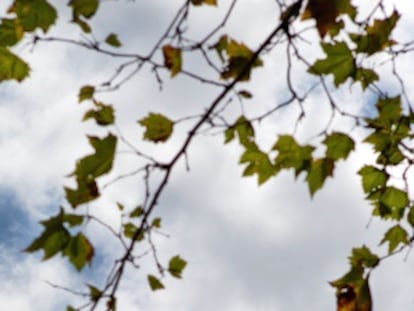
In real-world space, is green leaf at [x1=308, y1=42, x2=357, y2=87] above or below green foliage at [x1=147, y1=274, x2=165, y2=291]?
above

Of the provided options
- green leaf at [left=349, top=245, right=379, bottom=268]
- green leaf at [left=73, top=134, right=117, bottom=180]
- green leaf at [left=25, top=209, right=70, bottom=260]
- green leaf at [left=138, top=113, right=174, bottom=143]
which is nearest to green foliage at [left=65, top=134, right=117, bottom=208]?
green leaf at [left=73, top=134, right=117, bottom=180]

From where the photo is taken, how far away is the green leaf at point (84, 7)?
284cm

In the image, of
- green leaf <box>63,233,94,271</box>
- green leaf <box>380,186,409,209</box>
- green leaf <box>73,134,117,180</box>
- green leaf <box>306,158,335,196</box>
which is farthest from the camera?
green leaf <box>380,186,409,209</box>

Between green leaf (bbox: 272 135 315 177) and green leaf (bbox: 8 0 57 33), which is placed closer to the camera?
green leaf (bbox: 8 0 57 33)

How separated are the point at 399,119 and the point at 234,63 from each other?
1022 millimetres

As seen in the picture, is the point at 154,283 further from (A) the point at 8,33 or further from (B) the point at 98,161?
(A) the point at 8,33

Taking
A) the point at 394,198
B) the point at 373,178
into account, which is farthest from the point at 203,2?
the point at 394,198

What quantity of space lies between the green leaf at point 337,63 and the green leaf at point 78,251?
57.6 inches

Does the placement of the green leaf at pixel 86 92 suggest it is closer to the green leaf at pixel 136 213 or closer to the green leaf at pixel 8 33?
the green leaf at pixel 8 33

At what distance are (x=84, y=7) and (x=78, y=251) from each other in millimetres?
1198

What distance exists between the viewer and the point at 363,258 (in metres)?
3.04

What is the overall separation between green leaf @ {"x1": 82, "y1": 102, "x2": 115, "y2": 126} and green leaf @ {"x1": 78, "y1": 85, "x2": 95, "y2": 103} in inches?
3.7

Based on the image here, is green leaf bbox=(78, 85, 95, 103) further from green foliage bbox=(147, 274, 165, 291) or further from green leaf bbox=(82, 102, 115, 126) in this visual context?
green foliage bbox=(147, 274, 165, 291)

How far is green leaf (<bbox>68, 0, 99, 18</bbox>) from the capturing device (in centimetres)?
284
